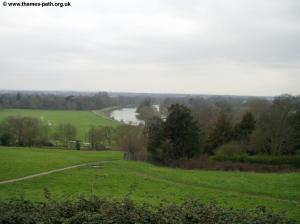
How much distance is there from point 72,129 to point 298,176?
4427 cm

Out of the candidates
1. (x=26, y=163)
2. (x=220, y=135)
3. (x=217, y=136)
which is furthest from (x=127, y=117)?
(x=26, y=163)

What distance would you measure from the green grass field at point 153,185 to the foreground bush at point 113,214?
7577 mm

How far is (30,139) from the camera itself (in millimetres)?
61594

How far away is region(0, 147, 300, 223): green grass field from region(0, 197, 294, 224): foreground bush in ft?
24.9

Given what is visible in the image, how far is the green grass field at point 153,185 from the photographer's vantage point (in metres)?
21.6

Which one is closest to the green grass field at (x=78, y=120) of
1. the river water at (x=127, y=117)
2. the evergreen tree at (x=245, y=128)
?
the river water at (x=127, y=117)

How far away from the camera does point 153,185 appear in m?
26.1

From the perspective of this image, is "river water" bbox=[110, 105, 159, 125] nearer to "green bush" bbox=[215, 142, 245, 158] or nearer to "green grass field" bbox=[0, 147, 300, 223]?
"green bush" bbox=[215, 142, 245, 158]

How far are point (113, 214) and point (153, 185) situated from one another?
625 inches

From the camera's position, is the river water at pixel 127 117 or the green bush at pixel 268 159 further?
the river water at pixel 127 117

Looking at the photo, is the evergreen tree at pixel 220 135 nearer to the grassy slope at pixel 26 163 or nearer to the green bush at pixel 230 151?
the green bush at pixel 230 151

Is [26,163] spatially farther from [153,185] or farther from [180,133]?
[180,133]

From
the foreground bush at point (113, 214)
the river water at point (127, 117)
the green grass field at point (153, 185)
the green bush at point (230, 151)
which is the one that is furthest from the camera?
the river water at point (127, 117)

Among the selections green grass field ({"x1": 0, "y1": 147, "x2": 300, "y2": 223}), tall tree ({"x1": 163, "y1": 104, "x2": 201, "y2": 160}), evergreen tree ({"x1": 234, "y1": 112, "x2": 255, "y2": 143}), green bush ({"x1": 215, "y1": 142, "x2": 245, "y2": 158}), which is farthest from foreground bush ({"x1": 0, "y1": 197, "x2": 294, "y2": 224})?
evergreen tree ({"x1": 234, "y1": 112, "x2": 255, "y2": 143})
